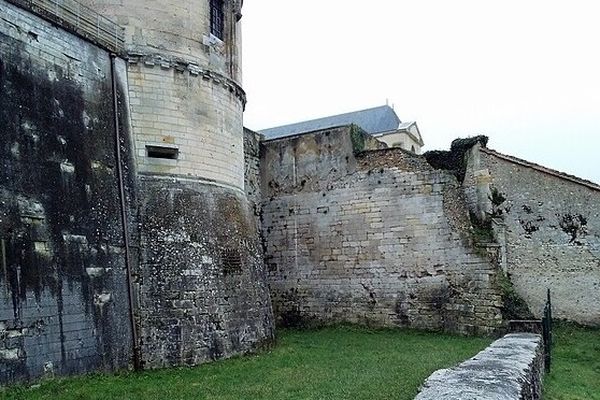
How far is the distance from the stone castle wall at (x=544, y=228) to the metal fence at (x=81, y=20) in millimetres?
8103

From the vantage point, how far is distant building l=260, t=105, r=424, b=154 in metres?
31.6

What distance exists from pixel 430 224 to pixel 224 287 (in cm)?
524

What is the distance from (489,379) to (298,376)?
3.27 metres

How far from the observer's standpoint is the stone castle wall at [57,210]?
655 centimetres

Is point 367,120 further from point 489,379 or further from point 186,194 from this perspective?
point 489,379

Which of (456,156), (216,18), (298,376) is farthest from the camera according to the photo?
(456,156)

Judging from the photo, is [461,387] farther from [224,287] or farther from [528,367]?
[224,287]

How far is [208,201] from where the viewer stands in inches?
383

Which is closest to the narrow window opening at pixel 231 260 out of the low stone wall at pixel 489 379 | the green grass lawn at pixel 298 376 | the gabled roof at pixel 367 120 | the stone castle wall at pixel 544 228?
the green grass lawn at pixel 298 376

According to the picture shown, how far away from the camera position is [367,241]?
13.1 metres

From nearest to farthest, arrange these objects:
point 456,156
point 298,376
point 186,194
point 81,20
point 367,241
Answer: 1. point 298,376
2. point 81,20
3. point 186,194
4. point 456,156
5. point 367,241

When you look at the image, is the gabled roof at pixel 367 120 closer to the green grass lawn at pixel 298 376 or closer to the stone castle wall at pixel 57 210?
the green grass lawn at pixel 298 376

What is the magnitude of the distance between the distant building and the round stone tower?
21293mm

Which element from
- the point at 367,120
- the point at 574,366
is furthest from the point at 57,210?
the point at 367,120
